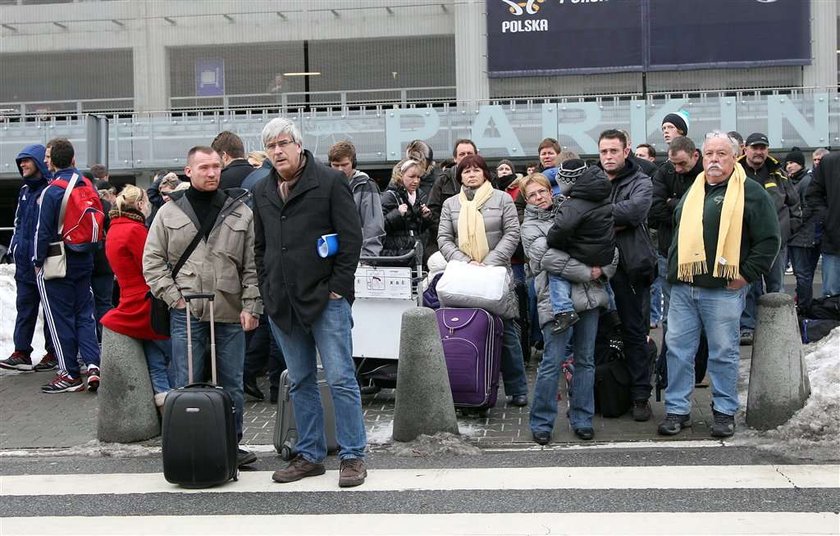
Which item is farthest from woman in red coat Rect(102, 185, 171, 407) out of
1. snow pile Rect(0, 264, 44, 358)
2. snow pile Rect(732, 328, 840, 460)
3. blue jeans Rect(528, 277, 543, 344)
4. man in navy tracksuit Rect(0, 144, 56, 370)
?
snow pile Rect(732, 328, 840, 460)

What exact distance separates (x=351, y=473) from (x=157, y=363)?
2.28 meters

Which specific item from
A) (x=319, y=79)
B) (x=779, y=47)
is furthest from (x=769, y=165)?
(x=319, y=79)

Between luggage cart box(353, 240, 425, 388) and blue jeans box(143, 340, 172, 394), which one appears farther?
luggage cart box(353, 240, 425, 388)

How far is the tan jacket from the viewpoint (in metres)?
6.52

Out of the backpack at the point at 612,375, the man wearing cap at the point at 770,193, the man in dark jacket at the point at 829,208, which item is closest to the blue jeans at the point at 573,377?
the backpack at the point at 612,375

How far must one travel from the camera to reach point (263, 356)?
873 centimetres

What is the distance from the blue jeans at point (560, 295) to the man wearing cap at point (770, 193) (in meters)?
3.08

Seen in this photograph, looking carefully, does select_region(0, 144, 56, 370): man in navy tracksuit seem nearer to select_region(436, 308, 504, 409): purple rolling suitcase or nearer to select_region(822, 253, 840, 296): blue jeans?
select_region(436, 308, 504, 409): purple rolling suitcase

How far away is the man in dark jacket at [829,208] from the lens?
33.1 ft

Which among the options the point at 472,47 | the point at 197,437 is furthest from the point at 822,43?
the point at 197,437

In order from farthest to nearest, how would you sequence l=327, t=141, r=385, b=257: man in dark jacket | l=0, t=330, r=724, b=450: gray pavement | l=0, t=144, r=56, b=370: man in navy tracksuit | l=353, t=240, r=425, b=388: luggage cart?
l=0, t=144, r=56, b=370: man in navy tracksuit
l=327, t=141, r=385, b=257: man in dark jacket
l=353, t=240, r=425, b=388: luggage cart
l=0, t=330, r=724, b=450: gray pavement

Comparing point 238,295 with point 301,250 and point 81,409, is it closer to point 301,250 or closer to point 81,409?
point 301,250

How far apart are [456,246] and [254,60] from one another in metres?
21.0

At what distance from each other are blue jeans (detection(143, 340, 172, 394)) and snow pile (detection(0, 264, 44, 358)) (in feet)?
11.5
